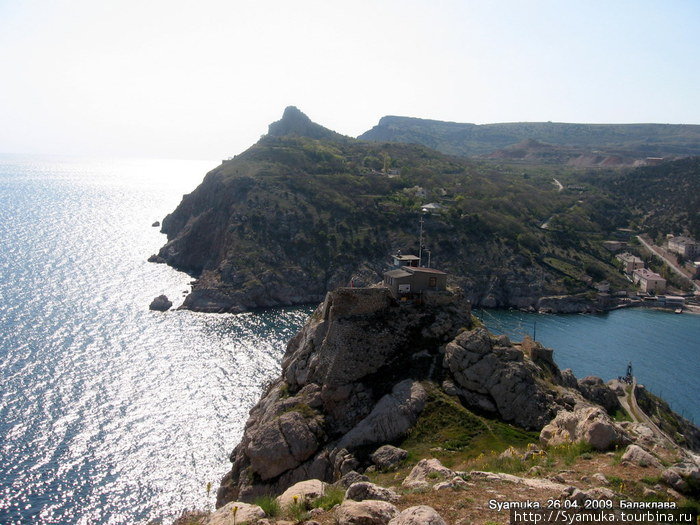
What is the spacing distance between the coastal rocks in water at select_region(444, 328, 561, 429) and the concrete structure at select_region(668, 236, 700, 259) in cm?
13112

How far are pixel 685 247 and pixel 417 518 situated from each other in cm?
15946

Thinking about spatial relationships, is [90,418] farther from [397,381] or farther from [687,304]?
[687,304]

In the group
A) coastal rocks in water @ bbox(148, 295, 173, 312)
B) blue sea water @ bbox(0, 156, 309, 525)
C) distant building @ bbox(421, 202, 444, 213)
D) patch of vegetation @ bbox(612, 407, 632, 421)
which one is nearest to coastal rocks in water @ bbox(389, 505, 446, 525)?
blue sea water @ bbox(0, 156, 309, 525)

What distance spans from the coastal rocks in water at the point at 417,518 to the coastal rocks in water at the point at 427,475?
5790 millimetres

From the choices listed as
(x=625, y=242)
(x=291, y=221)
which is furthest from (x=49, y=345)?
(x=625, y=242)

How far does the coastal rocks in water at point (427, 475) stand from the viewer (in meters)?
20.1

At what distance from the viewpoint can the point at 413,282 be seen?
4316 centimetres

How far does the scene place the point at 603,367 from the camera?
79.2 m

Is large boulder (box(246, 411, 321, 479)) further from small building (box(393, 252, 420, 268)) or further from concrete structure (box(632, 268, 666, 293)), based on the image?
concrete structure (box(632, 268, 666, 293))

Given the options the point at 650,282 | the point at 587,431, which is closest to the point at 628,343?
the point at 650,282

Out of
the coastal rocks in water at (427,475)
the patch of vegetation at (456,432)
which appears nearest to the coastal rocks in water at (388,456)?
the patch of vegetation at (456,432)

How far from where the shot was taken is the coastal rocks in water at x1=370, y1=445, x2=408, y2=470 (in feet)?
101

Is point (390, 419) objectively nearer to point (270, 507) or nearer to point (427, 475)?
point (427, 475)

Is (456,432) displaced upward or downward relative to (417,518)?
downward
